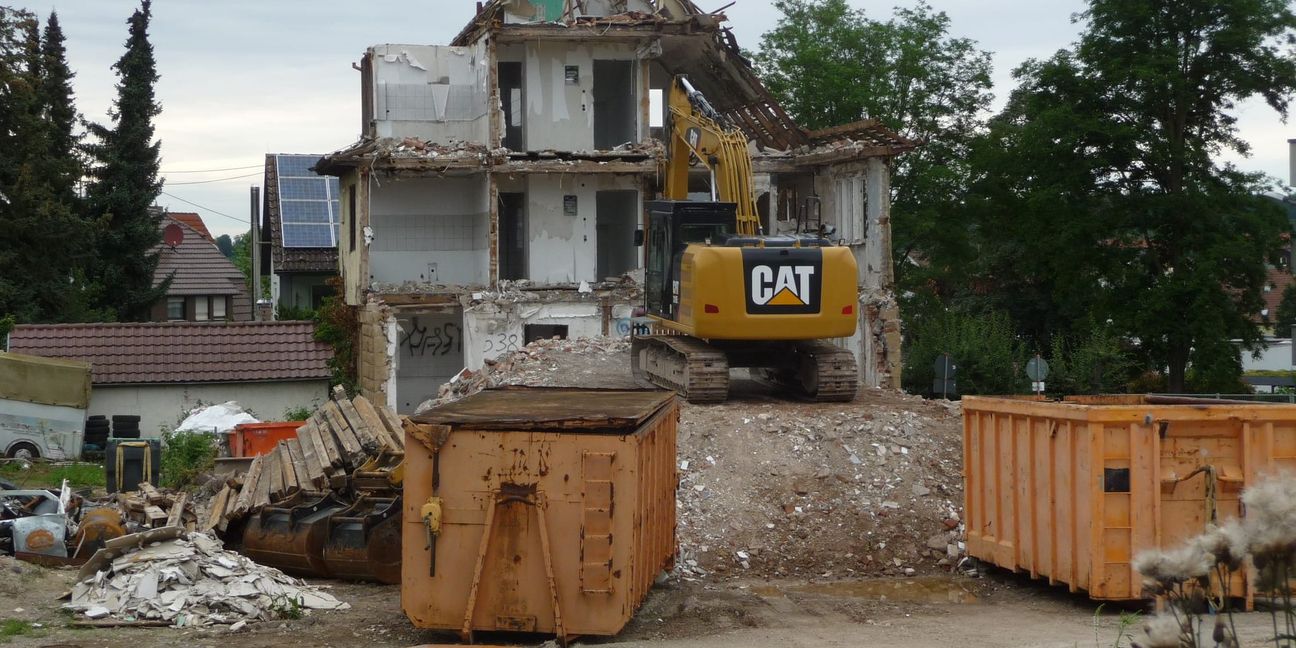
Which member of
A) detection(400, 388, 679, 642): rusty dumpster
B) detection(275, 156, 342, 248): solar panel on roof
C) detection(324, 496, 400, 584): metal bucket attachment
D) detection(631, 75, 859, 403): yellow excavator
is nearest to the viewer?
detection(400, 388, 679, 642): rusty dumpster

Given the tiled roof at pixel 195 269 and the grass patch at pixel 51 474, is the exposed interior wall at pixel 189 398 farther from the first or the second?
the tiled roof at pixel 195 269

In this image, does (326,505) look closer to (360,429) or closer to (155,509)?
(360,429)

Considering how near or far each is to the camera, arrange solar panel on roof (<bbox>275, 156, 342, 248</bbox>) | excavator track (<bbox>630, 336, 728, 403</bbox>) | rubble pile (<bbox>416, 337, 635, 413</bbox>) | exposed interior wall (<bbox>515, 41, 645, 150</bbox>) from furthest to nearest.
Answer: solar panel on roof (<bbox>275, 156, 342, 248</bbox>)
exposed interior wall (<bbox>515, 41, 645, 150</bbox>)
rubble pile (<bbox>416, 337, 635, 413</bbox>)
excavator track (<bbox>630, 336, 728, 403</bbox>)

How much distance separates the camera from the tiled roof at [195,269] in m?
54.5

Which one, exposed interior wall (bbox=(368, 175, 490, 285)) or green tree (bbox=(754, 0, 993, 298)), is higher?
green tree (bbox=(754, 0, 993, 298))

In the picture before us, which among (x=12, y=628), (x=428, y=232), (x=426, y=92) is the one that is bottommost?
(x=12, y=628)

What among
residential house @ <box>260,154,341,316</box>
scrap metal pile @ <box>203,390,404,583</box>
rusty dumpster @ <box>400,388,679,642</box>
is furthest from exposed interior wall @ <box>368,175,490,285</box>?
rusty dumpster @ <box>400,388,679,642</box>

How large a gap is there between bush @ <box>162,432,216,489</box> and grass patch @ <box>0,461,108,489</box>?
1.05 meters

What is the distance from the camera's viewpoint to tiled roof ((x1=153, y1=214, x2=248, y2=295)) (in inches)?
2144

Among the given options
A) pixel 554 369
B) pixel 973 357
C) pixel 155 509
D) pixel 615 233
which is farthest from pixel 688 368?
pixel 973 357

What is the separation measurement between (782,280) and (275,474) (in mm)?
6829

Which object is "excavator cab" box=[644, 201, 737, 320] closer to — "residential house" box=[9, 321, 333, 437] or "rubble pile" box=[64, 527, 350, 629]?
"rubble pile" box=[64, 527, 350, 629]

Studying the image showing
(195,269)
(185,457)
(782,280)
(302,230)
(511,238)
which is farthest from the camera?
(195,269)

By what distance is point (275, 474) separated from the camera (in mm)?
15656
